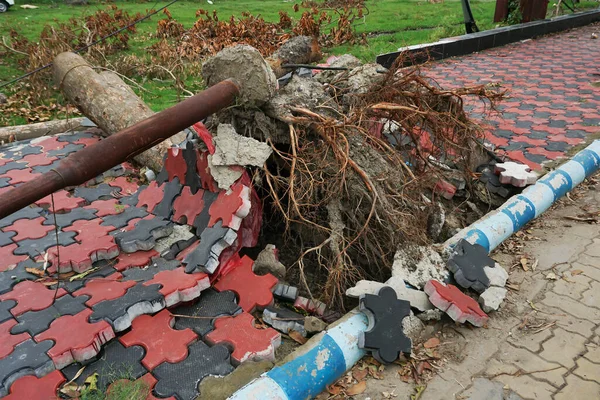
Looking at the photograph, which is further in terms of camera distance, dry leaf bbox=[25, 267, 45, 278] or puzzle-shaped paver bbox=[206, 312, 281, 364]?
dry leaf bbox=[25, 267, 45, 278]

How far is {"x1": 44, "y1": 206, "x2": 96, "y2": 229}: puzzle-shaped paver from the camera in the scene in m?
3.67

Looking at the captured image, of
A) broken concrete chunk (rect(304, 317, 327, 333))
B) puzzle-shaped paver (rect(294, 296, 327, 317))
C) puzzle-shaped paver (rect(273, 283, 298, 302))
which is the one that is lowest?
puzzle-shaped paver (rect(294, 296, 327, 317))

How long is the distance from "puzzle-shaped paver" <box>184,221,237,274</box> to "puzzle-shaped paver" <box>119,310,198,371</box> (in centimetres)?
34

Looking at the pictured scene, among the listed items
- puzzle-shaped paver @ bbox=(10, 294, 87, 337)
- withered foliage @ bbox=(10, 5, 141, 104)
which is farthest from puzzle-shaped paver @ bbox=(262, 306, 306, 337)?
withered foliage @ bbox=(10, 5, 141, 104)

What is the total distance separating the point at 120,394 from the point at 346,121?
7.23 feet

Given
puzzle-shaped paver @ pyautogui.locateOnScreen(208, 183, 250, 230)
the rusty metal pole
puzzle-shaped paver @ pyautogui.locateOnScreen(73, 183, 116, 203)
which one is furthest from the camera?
puzzle-shaped paver @ pyautogui.locateOnScreen(73, 183, 116, 203)

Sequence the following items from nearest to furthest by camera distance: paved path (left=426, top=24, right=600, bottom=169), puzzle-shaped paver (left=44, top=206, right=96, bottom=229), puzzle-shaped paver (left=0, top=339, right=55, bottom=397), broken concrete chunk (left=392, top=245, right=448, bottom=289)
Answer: puzzle-shaped paver (left=0, top=339, right=55, bottom=397) < broken concrete chunk (left=392, top=245, right=448, bottom=289) < puzzle-shaped paver (left=44, top=206, right=96, bottom=229) < paved path (left=426, top=24, right=600, bottom=169)

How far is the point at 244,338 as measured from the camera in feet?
8.61

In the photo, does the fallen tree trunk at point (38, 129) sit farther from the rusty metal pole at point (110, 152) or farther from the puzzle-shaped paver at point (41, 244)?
the rusty metal pole at point (110, 152)

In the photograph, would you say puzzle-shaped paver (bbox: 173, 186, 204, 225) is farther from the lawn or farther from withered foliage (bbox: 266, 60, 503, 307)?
the lawn

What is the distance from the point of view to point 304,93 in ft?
12.1

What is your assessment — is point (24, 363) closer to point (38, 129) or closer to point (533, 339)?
point (533, 339)

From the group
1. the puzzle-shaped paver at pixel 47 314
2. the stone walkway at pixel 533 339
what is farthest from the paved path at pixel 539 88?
the puzzle-shaped paver at pixel 47 314

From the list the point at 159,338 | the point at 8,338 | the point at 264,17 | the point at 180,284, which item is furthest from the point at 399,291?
the point at 264,17
